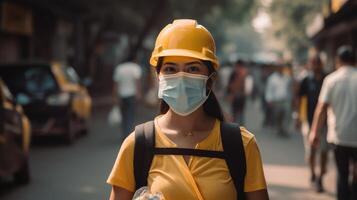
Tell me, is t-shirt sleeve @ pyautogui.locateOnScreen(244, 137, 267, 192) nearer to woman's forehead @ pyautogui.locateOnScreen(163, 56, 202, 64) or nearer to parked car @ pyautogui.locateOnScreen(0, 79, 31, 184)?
woman's forehead @ pyautogui.locateOnScreen(163, 56, 202, 64)

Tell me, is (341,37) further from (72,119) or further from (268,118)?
(72,119)

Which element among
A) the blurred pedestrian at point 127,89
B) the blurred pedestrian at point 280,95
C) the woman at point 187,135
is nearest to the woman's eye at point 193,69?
the woman at point 187,135

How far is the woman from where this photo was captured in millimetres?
2848

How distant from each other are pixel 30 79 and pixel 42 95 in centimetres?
38

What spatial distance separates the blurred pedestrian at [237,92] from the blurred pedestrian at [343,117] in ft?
22.9

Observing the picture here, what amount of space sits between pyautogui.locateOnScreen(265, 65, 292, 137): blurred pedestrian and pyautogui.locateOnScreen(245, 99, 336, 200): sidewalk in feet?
1.19

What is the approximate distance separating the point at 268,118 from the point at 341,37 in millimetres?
5301

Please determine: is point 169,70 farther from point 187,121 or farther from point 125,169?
point 125,169

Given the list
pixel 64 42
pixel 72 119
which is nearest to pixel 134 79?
pixel 72 119

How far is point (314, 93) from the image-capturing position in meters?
8.99

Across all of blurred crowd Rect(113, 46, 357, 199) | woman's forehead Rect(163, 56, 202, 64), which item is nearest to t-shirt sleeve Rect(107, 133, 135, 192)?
woman's forehead Rect(163, 56, 202, 64)

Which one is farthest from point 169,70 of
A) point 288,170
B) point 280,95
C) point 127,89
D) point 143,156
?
point 280,95

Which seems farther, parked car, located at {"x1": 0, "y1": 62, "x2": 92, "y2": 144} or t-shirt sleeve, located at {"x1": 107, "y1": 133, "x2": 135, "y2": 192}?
parked car, located at {"x1": 0, "y1": 62, "x2": 92, "y2": 144}

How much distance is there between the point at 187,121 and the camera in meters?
3.06
